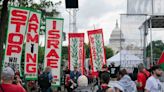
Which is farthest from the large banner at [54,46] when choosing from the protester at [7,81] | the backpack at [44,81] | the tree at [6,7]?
the protester at [7,81]

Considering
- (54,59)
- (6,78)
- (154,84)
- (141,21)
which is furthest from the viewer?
(141,21)

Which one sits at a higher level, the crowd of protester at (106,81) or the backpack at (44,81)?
the crowd of protester at (106,81)

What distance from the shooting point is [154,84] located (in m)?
10.3

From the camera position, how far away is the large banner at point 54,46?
57.4ft

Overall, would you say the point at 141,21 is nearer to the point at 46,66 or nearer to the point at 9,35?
the point at 46,66

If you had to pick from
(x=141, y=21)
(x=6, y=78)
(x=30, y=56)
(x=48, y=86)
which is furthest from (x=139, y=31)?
(x=6, y=78)

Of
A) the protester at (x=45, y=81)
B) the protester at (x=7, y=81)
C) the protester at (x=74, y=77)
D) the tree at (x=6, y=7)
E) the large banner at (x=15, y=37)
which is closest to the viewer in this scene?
the protester at (x=7, y=81)

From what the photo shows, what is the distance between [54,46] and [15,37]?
3567mm

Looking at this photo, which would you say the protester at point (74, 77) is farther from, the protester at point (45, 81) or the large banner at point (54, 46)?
the large banner at point (54, 46)

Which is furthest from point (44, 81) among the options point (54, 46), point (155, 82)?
point (155, 82)

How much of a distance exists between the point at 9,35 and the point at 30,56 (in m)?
1.52

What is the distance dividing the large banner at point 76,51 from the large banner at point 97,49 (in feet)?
1.82

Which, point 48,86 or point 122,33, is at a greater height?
point 122,33

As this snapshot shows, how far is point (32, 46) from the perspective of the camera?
15352 mm
